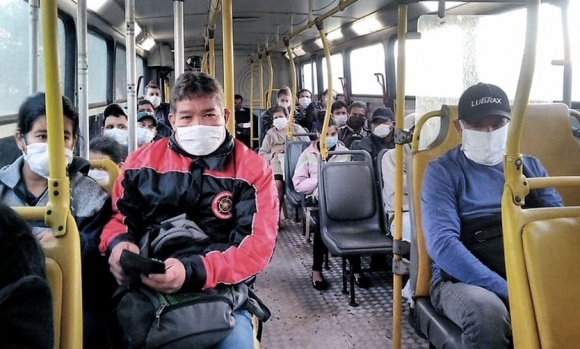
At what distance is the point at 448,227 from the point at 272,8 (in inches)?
224

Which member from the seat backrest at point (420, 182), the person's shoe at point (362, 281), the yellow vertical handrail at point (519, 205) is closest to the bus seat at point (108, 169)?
the seat backrest at point (420, 182)

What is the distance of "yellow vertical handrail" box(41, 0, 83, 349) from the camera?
1.22m

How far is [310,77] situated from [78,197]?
1082 centimetres

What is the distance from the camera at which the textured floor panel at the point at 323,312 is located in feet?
10.2

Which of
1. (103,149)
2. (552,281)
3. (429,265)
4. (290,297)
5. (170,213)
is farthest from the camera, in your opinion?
(290,297)

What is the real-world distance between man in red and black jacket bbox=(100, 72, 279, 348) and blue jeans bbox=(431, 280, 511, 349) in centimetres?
71

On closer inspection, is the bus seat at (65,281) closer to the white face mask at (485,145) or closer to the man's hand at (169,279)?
the man's hand at (169,279)

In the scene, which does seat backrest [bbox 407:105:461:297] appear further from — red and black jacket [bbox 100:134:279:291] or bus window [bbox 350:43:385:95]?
bus window [bbox 350:43:385:95]

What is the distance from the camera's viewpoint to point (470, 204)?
2168 mm

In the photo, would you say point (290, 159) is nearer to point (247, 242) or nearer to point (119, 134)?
point (119, 134)

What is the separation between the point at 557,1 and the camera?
2867mm

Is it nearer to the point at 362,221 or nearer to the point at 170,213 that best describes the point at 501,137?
the point at 170,213

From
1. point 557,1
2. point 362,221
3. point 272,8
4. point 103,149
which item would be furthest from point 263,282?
point 272,8

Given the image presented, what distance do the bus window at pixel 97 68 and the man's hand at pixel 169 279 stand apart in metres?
5.25
